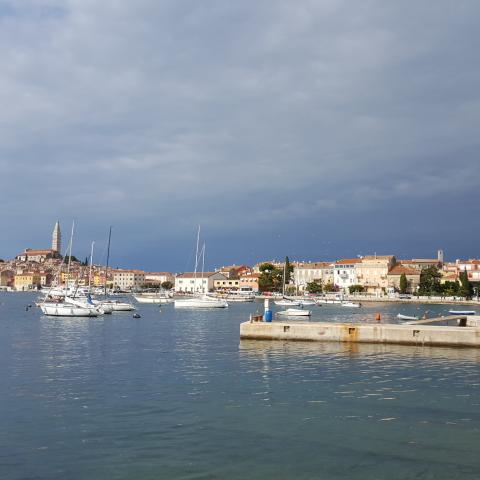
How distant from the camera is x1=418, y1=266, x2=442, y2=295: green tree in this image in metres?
138

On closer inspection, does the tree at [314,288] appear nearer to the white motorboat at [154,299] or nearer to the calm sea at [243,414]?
the white motorboat at [154,299]

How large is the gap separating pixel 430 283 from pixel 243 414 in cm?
12898

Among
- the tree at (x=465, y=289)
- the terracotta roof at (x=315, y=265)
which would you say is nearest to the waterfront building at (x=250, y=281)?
the terracotta roof at (x=315, y=265)

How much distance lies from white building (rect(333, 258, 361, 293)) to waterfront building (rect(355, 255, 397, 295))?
1.86 m

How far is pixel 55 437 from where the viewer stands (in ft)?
50.3

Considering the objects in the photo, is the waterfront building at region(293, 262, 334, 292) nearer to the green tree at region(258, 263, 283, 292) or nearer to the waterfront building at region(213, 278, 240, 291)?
the green tree at region(258, 263, 283, 292)

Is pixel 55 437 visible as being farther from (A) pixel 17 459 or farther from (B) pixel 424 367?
(B) pixel 424 367

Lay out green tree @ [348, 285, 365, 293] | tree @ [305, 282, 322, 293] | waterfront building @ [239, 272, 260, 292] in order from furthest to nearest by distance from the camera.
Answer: waterfront building @ [239, 272, 260, 292], tree @ [305, 282, 322, 293], green tree @ [348, 285, 365, 293]

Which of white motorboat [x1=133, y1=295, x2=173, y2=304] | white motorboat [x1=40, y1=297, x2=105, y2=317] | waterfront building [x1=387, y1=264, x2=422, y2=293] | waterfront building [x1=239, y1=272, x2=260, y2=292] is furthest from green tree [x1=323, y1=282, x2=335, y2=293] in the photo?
white motorboat [x1=40, y1=297, x2=105, y2=317]

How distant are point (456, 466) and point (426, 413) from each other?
5039mm

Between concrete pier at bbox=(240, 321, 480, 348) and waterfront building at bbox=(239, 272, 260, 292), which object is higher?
waterfront building at bbox=(239, 272, 260, 292)

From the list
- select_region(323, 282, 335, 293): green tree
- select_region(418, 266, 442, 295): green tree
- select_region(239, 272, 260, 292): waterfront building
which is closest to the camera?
select_region(418, 266, 442, 295): green tree

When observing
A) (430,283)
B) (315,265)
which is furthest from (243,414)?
(315,265)

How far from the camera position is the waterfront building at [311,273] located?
175 metres
